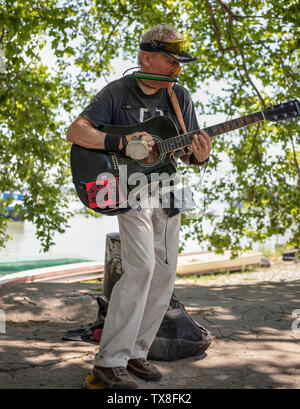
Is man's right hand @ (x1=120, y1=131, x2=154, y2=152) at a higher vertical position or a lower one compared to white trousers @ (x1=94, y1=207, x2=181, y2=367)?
higher

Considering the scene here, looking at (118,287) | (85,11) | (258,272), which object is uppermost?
(85,11)

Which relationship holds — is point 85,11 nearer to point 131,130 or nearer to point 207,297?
point 207,297

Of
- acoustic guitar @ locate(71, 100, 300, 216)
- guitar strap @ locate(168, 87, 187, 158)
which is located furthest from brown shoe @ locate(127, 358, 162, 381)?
guitar strap @ locate(168, 87, 187, 158)

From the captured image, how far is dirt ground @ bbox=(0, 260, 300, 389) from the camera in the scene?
8.95ft

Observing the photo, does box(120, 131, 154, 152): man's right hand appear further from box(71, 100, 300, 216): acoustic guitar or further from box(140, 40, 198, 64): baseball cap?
box(140, 40, 198, 64): baseball cap

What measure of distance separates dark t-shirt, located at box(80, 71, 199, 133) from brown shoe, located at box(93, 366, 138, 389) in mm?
1370

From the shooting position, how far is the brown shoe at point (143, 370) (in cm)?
262

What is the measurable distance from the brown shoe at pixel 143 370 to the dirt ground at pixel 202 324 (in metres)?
0.04

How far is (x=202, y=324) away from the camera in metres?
4.05

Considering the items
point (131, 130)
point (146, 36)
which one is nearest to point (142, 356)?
point (131, 130)
